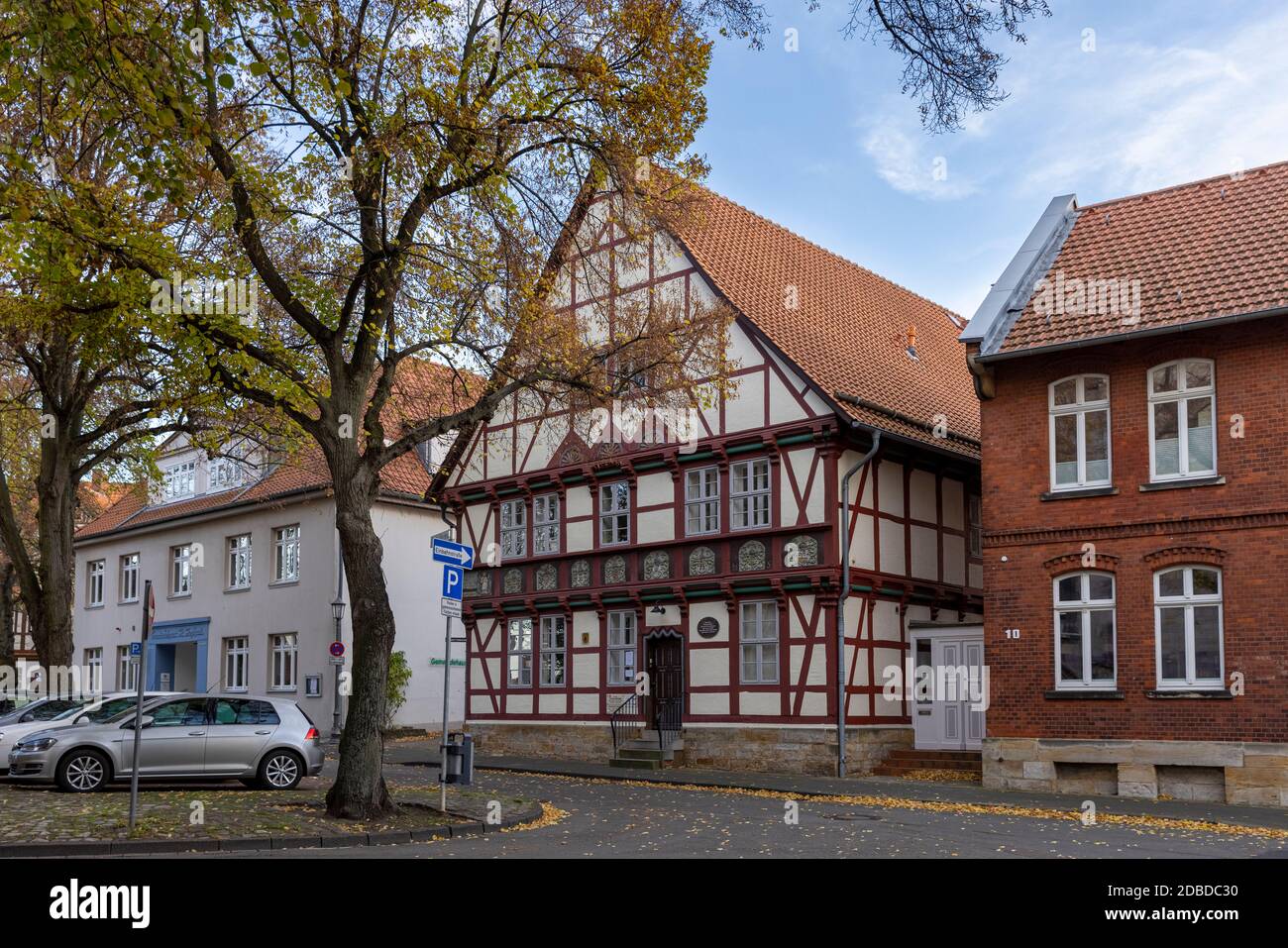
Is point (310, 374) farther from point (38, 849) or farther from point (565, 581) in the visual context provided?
point (565, 581)

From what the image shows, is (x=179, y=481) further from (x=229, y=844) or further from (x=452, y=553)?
(x=229, y=844)

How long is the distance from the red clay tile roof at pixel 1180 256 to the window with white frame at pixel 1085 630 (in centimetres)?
379

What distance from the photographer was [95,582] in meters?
47.6

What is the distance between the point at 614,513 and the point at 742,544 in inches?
143

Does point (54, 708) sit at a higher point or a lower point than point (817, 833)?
higher

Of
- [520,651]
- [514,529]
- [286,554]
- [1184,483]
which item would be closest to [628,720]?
[520,651]

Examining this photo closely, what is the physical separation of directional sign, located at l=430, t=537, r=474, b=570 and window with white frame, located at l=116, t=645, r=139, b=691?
102 feet

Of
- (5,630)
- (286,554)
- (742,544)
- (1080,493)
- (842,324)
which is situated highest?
(842,324)

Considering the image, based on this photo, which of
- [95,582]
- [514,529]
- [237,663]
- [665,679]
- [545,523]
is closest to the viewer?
[665,679]

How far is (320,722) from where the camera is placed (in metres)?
36.0

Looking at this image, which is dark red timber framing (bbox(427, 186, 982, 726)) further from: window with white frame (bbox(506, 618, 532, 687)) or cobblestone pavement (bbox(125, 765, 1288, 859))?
cobblestone pavement (bbox(125, 765, 1288, 859))

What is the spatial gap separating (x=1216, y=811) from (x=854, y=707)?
778 cm

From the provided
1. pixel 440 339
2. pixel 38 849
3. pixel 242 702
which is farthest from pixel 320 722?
pixel 38 849

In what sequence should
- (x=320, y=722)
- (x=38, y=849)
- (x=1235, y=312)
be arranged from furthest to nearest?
(x=320, y=722)
(x=1235, y=312)
(x=38, y=849)
